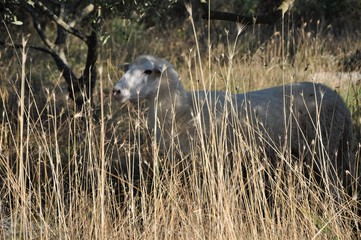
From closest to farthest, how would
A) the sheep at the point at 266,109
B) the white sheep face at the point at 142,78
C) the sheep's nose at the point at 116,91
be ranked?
the sheep's nose at the point at 116,91
the white sheep face at the point at 142,78
the sheep at the point at 266,109

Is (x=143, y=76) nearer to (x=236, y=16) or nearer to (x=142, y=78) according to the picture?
(x=142, y=78)

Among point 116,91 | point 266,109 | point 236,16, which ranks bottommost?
point 266,109

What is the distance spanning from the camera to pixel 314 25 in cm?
1705

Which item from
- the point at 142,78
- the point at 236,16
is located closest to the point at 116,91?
the point at 142,78

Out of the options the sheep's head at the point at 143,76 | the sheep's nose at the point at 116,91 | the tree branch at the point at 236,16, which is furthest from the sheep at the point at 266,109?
the tree branch at the point at 236,16

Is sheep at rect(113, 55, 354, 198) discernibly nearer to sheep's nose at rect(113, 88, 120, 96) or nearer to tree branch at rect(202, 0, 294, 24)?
sheep's nose at rect(113, 88, 120, 96)

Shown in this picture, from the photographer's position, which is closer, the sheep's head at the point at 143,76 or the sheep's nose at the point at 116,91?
the sheep's nose at the point at 116,91

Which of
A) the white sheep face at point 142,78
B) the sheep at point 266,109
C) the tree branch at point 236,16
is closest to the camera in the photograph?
the tree branch at point 236,16

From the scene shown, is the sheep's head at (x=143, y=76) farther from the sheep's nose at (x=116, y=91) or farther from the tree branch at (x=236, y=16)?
the tree branch at (x=236, y=16)

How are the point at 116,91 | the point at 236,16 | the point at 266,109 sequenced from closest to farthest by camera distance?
the point at 236,16 < the point at 116,91 < the point at 266,109

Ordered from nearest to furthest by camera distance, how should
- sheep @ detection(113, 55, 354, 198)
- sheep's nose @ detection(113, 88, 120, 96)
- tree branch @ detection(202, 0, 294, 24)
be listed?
1. tree branch @ detection(202, 0, 294, 24)
2. sheep's nose @ detection(113, 88, 120, 96)
3. sheep @ detection(113, 55, 354, 198)

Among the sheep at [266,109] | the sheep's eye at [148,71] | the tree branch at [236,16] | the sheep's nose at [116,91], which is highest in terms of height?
the tree branch at [236,16]

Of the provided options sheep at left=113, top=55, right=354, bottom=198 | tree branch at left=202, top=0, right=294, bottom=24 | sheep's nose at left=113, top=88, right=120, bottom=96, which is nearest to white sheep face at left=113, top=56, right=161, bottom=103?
sheep at left=113, top=55, right=354, bottom=198

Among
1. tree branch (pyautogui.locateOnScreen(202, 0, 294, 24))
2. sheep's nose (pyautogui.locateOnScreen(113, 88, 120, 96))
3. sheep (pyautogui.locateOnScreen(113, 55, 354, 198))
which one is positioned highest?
tree branch (pyautogui.locateOnScreen(202, 0, 294, 24))
